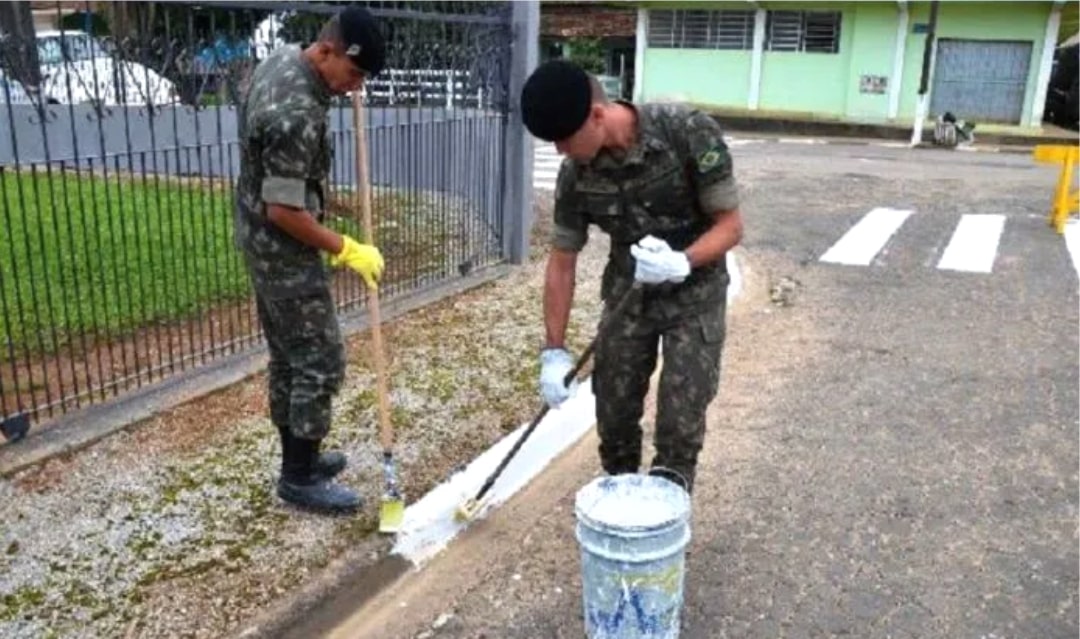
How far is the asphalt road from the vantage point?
10.6 ft

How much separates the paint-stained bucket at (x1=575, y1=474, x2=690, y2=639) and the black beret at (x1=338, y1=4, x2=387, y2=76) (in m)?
1.52

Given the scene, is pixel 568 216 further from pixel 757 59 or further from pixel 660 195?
pixel 757 59

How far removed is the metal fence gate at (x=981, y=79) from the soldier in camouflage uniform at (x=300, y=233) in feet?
72.3

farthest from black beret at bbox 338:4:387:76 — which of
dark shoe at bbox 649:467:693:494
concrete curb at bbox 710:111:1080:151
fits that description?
concrete curb at bbox 710:111:1080:151

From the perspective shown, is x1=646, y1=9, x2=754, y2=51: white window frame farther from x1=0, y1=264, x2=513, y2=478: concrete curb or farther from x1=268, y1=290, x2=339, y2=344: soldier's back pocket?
x1=268, y1=290, x2=339, y2=344: soldier's back pocket

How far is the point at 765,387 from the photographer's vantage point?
5.43 metres

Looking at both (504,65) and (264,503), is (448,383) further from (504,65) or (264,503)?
(504,65)

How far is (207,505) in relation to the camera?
3.70m

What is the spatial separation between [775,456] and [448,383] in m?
1.74

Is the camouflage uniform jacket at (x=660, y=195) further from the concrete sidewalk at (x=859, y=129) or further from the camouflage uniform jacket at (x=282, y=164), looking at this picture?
the concrete sidewalk at (x=859, y=129)

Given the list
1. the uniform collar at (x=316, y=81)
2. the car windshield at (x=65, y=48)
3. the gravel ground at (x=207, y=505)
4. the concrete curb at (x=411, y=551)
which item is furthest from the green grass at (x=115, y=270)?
the concrete curb at (x=411, y=551)

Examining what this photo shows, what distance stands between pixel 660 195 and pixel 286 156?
46.7 inches

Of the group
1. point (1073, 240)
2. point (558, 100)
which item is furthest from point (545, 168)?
point (558, 100)

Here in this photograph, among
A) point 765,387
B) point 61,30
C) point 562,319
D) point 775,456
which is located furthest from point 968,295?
point 61,30
